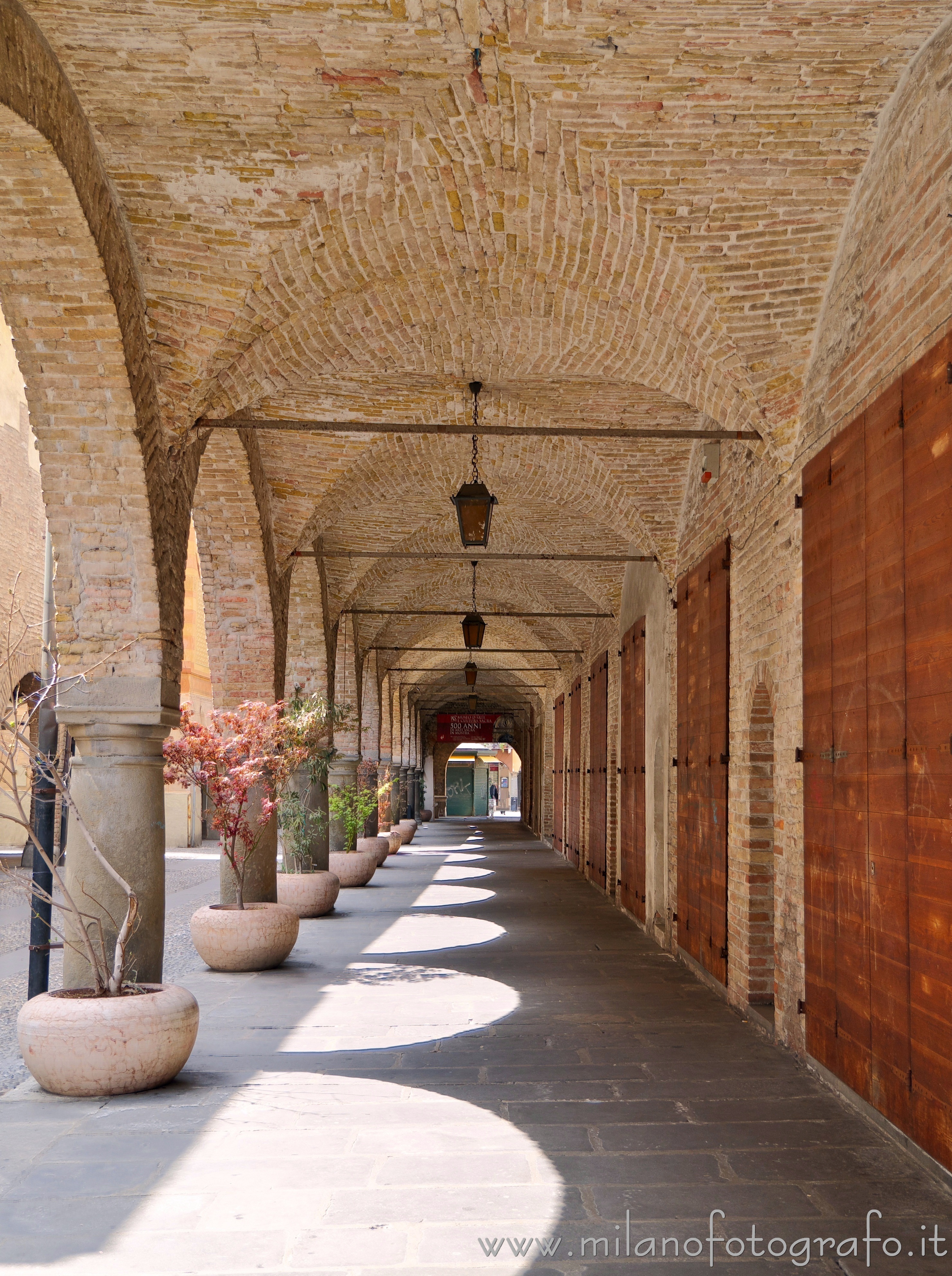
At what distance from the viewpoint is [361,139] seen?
17.8 ft

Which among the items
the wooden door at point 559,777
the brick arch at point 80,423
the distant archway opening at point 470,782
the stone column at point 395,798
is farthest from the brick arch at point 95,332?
the distant archway opening at point 470,782

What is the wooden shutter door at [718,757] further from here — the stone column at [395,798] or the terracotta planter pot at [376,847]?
the stone column at [395,798]

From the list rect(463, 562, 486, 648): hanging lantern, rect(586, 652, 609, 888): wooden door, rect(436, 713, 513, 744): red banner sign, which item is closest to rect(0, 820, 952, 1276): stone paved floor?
rect(463, 562, 486, 648): hanging lantern

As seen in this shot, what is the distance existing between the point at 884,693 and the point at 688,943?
4.60 meters

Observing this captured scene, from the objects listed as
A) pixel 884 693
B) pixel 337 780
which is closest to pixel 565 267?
pixel 884 693

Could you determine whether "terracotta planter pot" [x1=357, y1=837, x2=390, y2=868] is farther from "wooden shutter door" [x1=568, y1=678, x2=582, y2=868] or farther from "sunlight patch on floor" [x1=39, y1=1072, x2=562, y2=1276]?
"sunlight patch on floor" [x1=39, y1=1072, x2=562, y2=1276]

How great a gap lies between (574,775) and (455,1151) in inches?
597

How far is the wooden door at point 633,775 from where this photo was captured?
447 inches

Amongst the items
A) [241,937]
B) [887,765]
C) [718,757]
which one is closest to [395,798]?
[241,937]

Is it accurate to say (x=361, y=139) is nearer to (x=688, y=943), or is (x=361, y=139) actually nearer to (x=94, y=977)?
(x=94, y=977)

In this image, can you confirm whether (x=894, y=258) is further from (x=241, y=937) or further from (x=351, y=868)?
(x=351, y=868)

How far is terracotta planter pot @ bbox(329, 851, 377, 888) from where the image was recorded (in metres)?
14.4

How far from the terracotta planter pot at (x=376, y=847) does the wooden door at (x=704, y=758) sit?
7169 millimetres

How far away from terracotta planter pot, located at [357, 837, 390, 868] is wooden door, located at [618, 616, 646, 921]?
4.19 metres
